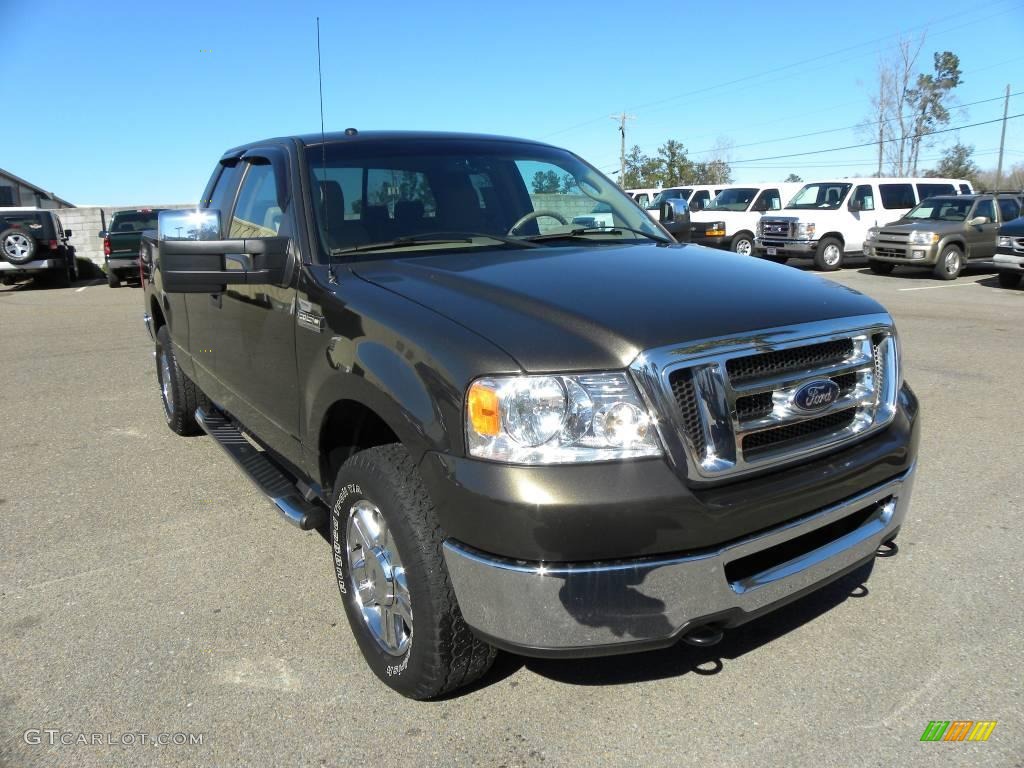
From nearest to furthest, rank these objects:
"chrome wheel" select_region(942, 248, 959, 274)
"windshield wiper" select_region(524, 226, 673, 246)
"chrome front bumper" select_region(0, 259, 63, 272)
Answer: "windshield wiper" select_region(524, 226, 673, 246), "chrome wheel" select_region(942, 248, 959, 274), "chrome front bumper" select_region(0, 259, 63, 272)

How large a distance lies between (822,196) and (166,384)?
670 inches

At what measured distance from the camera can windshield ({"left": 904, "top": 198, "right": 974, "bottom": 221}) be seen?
17266mm

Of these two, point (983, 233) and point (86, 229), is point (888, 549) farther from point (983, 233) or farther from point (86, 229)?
point (86, 229)

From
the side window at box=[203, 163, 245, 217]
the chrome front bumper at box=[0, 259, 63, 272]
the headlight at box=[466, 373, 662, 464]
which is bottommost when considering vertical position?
the chrome front bumper at box=[0, 259, 63, 272]

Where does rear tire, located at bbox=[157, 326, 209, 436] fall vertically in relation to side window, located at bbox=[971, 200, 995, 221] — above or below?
below

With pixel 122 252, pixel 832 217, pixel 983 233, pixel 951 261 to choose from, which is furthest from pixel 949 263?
pixel 122 252

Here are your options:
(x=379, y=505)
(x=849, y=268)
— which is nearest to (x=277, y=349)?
(x=379, y=505)

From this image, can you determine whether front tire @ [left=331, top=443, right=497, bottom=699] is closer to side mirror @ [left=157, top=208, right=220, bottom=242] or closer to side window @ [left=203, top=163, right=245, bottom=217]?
side mirror @ [left=157, top=208, right=220, bottom=242]

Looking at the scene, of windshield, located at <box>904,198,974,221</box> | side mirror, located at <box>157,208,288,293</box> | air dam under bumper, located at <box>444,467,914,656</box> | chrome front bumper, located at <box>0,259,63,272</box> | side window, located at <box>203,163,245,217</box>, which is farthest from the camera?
chrome front bumper, located at <box>0,259,63,272</box>

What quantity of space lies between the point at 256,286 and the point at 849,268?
1889 cm

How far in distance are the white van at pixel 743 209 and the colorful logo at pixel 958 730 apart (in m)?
18.1

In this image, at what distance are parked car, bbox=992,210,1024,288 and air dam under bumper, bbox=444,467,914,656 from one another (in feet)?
47.7

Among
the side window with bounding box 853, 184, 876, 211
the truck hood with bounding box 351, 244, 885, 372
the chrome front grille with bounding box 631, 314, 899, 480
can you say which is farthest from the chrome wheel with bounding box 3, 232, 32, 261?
the chrome front grille with bounding box 631, 314, 899, 480

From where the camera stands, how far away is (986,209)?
57.4 ft
